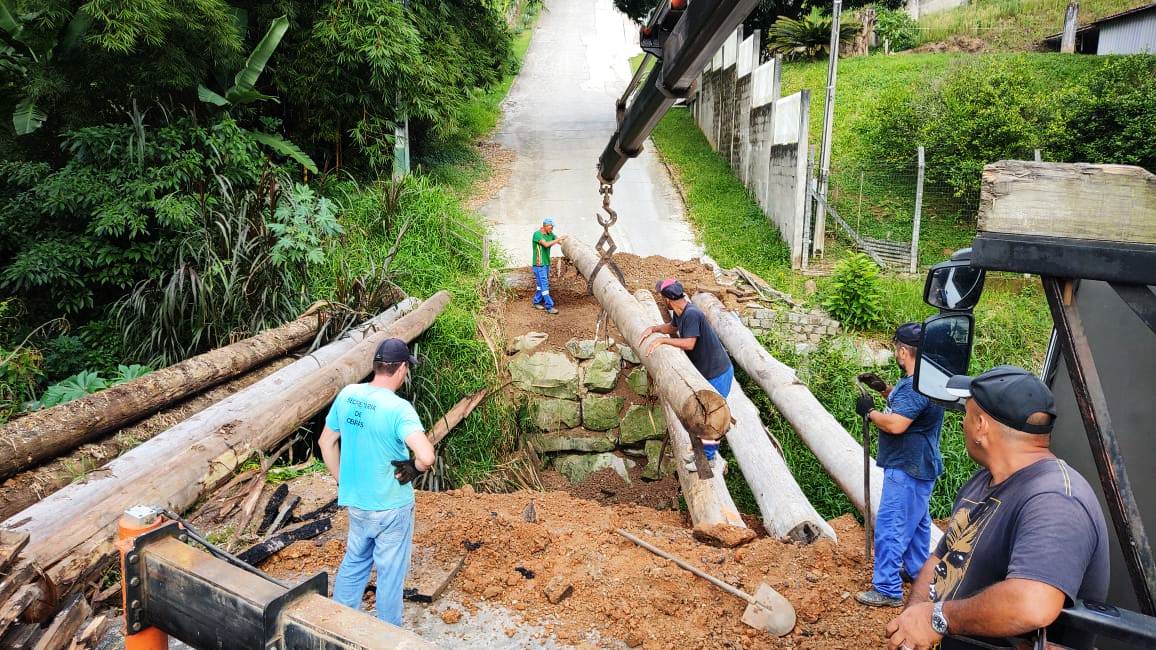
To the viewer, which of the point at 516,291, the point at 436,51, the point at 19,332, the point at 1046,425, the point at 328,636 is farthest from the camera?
the point at 436,51

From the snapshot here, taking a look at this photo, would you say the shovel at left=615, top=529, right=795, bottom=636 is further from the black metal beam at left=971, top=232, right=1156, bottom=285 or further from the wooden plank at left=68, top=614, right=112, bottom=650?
the wooden plank at left=68, top=614, right=112, bottom=650

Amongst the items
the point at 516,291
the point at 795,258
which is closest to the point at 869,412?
the point at 516,291

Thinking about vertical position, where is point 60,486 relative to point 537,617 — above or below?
above

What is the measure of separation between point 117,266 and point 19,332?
1.23 metres

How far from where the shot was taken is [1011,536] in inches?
78.3

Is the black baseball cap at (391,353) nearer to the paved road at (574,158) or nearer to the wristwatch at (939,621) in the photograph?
the wristwatch at (939,621)

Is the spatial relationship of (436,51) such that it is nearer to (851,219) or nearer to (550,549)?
(851,219)

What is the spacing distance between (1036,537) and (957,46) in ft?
73.1

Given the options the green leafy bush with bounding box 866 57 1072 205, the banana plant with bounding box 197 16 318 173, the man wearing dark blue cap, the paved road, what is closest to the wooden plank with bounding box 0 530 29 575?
the man wearing dark blue cap

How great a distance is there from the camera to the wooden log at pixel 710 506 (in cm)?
449

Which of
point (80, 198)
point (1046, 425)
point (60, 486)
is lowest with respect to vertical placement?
point (60, 486)

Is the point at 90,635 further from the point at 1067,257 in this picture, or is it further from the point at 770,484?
the point at 770,484

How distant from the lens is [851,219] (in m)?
12.2

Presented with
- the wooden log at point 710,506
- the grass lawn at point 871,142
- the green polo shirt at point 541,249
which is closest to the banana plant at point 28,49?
the green polo shirt at point 541,249
